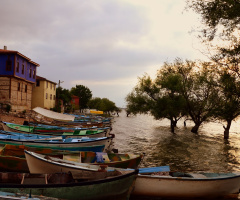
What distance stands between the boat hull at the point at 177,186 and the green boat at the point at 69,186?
41.9 inches

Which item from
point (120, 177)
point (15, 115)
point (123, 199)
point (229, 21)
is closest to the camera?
point (120, 177)

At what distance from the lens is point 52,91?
46.3 meters

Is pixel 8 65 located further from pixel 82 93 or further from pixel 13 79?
pixel 82 93

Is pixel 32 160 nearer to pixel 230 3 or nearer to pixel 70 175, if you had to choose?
pixel 70 175

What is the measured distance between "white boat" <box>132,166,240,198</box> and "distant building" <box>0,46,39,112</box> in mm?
27723

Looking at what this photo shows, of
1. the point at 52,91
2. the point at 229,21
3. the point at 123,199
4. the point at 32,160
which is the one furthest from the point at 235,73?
the point at 52,91

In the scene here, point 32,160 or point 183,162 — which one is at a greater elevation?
point 32,160

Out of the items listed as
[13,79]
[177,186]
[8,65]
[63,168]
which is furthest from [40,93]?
[177,186]

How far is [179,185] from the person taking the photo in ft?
28.2

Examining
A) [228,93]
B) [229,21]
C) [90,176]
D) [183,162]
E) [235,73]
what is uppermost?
[229,21]

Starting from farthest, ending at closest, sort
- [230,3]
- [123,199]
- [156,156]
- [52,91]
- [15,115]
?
1. [52,91]
2. [15,115]
3. [156,156]
4. [230,3]
5. [123,199]

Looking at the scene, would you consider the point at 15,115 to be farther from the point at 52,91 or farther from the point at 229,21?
the point at 229,21

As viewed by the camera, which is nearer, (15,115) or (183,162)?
(183,162)

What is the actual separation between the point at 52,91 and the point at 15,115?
16994mm
